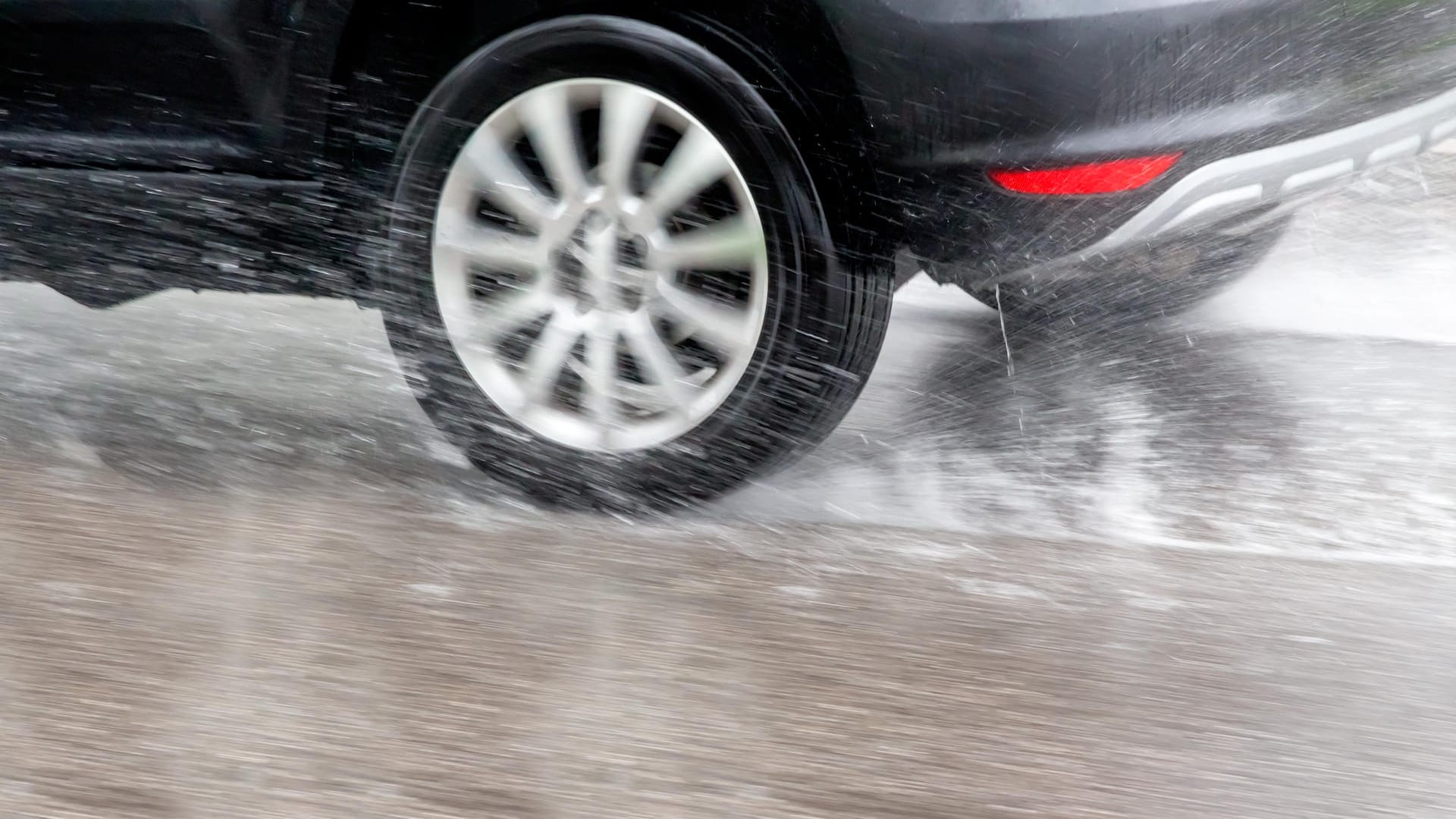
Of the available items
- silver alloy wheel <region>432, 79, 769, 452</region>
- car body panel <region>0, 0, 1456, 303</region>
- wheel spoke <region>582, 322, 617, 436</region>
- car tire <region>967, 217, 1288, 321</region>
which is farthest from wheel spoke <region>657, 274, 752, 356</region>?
car tire <region>967, 217, 1288, 321</region>

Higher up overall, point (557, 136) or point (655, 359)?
point (557, 136)

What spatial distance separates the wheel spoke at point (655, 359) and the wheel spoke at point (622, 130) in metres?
0.25

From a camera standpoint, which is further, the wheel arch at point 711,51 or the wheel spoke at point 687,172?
the wheel spoke at point 687,172

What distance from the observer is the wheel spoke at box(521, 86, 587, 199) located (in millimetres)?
2650

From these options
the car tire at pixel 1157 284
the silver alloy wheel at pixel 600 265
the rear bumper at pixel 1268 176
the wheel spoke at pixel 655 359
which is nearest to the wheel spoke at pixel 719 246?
the silver alloy wheel at pixel 600 265

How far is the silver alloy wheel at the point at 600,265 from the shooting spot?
263 cm

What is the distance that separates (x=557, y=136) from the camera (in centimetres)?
267

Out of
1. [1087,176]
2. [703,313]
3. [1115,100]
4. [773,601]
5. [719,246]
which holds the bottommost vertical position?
[773,601]

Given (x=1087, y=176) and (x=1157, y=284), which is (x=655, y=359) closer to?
(x=1087, y=176)

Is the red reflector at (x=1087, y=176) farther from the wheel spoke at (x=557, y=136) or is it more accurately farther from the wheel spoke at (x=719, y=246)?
the wheel spoke at (x=557, y=136)

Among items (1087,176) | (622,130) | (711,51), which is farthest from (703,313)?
(1087,176)

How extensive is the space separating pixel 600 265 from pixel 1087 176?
2.90ft

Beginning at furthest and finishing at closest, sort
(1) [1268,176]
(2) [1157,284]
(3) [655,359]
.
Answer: (2) [1157,284]
(3) [655,359]
(1) [1268,176]

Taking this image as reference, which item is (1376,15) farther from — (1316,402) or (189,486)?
(189,486)
